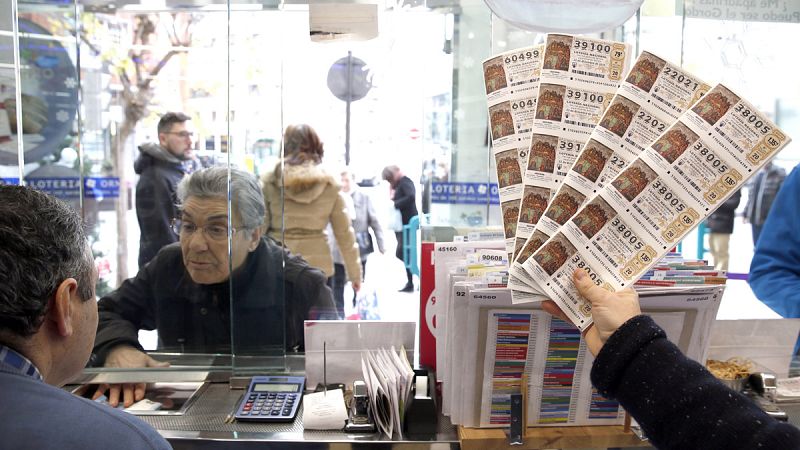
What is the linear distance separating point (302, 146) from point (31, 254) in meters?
3.26

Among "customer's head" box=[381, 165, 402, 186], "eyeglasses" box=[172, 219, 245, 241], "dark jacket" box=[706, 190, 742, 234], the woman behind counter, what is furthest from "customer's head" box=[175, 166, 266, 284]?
"dark jacket" box=[706, 190, 742, 234]

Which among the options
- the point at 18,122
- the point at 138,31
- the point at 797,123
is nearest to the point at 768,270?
the point at 797,123

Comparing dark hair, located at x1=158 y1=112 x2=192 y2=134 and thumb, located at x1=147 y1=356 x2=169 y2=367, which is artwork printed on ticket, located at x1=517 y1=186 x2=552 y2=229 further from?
dark hair, located at x1=158 y1=112 x2=192 y2=134

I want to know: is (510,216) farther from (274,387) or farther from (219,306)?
(219,306)

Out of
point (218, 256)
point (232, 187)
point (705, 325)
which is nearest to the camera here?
point (705, 325)

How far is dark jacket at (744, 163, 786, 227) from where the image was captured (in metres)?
4.41

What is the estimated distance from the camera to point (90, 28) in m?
5.01

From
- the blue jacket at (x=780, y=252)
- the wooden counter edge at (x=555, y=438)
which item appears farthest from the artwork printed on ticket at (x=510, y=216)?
the blue jacket at (x=780, y=252)

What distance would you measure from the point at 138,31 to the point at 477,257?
14.4ft

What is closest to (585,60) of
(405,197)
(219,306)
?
(219,306)

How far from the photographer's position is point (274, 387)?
1819 millimetres

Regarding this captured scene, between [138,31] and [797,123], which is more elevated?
[138,31]

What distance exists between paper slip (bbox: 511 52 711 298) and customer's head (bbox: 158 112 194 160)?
3085 millimetres

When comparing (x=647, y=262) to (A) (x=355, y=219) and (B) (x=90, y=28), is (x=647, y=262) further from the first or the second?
(B) (x=90, y=28)
